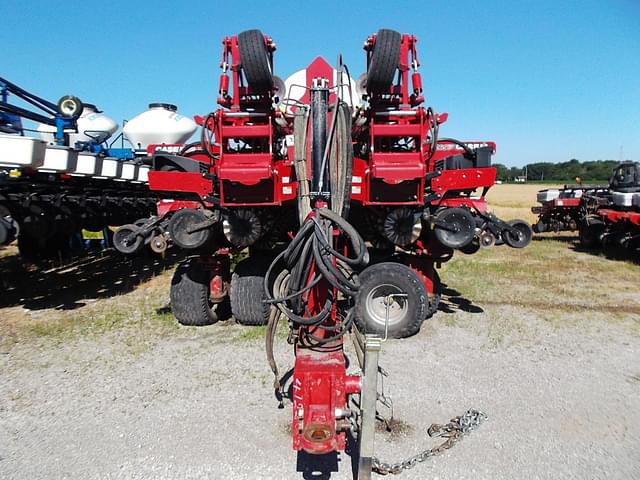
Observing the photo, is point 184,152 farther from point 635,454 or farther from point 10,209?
point 635,454

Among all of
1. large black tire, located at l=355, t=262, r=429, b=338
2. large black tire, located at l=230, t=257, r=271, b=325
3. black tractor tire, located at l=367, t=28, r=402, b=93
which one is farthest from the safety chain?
black tractor tire, located at l=367, t=28, r=402, b=93

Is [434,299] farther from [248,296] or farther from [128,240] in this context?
[128,240]

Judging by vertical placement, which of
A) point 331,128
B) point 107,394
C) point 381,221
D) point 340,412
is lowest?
point 107,394

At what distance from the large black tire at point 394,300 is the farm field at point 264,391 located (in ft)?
0.68

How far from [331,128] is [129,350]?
345cm

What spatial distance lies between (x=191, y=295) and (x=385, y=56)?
3.24 meters

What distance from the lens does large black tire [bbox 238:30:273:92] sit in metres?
4.42

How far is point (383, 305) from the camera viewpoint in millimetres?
5184

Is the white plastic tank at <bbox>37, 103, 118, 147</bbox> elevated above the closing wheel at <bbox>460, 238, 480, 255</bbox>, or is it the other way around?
the white plastic tank at <bbox>37, 103, 118, 147</bbox>

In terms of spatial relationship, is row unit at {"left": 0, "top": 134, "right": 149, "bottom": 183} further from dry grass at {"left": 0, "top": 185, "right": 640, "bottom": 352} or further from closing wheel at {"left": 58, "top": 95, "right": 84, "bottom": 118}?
dry grass at {"left": 0, "top": 185, "right": 640, "bottom": 352}

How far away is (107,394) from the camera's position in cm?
392

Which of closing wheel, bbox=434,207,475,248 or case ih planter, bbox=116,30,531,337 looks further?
closing wheel, bbox=434,207,475,248

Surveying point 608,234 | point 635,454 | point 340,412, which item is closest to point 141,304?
point 340,412

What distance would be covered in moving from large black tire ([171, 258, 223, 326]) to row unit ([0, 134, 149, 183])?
1899mm
